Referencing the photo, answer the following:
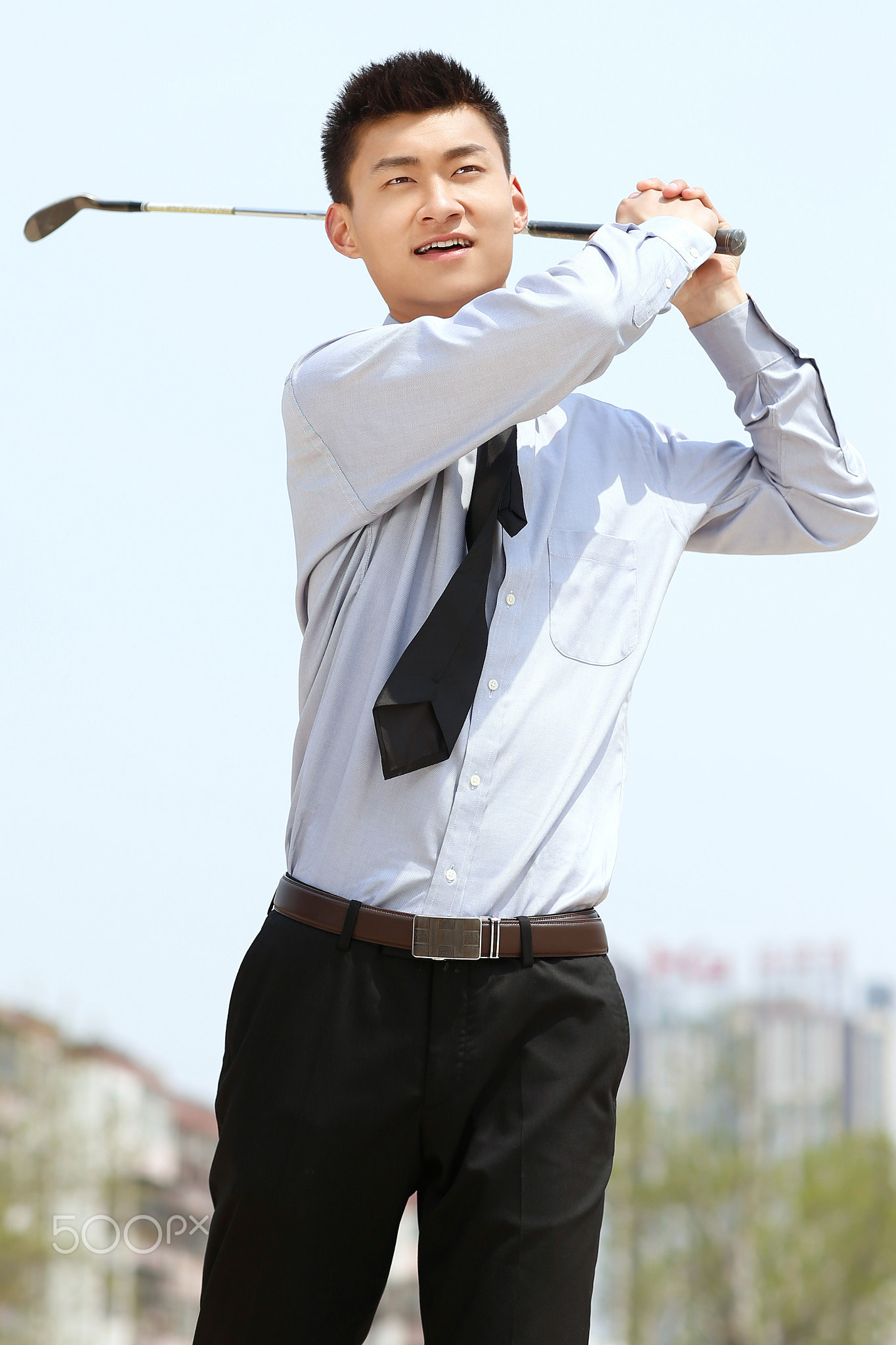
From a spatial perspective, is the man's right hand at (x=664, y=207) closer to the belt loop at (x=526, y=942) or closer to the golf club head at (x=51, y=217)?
the belt loop at (x=526, y=942)

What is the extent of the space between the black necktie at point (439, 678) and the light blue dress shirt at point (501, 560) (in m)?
0.04

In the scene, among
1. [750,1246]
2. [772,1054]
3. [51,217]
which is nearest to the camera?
[51,217]

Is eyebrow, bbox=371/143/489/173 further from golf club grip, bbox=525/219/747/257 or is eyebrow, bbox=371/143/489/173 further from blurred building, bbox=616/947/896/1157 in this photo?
blurred building, bbox=616/947/896/1157

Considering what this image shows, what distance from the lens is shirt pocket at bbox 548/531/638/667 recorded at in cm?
152

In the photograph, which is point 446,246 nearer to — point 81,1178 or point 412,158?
point 412,158

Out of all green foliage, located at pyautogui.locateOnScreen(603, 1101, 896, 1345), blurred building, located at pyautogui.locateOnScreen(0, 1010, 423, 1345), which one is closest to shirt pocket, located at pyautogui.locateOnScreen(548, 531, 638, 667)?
blurred building, located at pyautogui.locateOnScreen(0, 1010, 423, 1345)

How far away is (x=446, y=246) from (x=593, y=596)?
467 mm

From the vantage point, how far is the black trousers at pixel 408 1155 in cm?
136

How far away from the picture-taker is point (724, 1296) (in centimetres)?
2833

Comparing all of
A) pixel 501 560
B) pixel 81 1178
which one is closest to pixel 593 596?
pixel 501 560

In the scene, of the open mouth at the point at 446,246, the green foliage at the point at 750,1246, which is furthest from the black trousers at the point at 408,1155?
the green foliage at the point at 750,1246

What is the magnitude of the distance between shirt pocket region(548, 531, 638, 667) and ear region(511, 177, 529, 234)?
47 centimetres

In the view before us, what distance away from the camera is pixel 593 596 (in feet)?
5.10

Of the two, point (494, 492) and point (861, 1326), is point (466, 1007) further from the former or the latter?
point (861, 1326)
